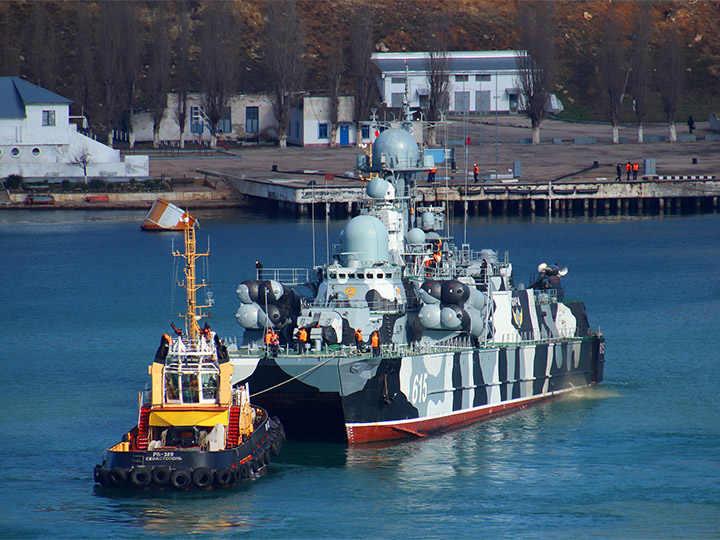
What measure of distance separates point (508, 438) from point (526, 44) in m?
71.1

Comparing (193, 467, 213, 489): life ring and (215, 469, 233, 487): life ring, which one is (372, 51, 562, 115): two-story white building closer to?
(215, 469, 233, 487): life ring

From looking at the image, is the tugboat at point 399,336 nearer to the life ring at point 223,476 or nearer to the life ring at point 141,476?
the life ring at point 223,476

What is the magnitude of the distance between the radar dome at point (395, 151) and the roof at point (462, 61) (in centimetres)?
6429

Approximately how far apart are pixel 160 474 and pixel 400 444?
7375mm

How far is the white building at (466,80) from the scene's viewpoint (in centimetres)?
10444

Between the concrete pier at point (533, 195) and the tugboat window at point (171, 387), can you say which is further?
the concrete pier at point (533, 195)

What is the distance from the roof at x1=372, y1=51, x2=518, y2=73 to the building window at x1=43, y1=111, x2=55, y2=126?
96.7 feet

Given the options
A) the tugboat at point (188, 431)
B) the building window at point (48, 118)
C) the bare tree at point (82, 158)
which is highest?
the building window at point (48, 118)

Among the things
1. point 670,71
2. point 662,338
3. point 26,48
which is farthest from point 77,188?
point 662,338

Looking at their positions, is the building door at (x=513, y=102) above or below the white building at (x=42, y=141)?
above

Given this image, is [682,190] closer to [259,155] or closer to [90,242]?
[259,155]

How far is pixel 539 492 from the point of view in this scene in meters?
30.4

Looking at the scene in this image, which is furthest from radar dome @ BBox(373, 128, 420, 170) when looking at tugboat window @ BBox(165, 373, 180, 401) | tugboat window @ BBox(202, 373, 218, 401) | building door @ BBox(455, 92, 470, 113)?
building door @ BBox(455, 92, 470, 113)

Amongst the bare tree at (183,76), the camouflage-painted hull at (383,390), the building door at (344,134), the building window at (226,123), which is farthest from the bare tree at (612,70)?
the camouflage-painted hull at (383,390)
